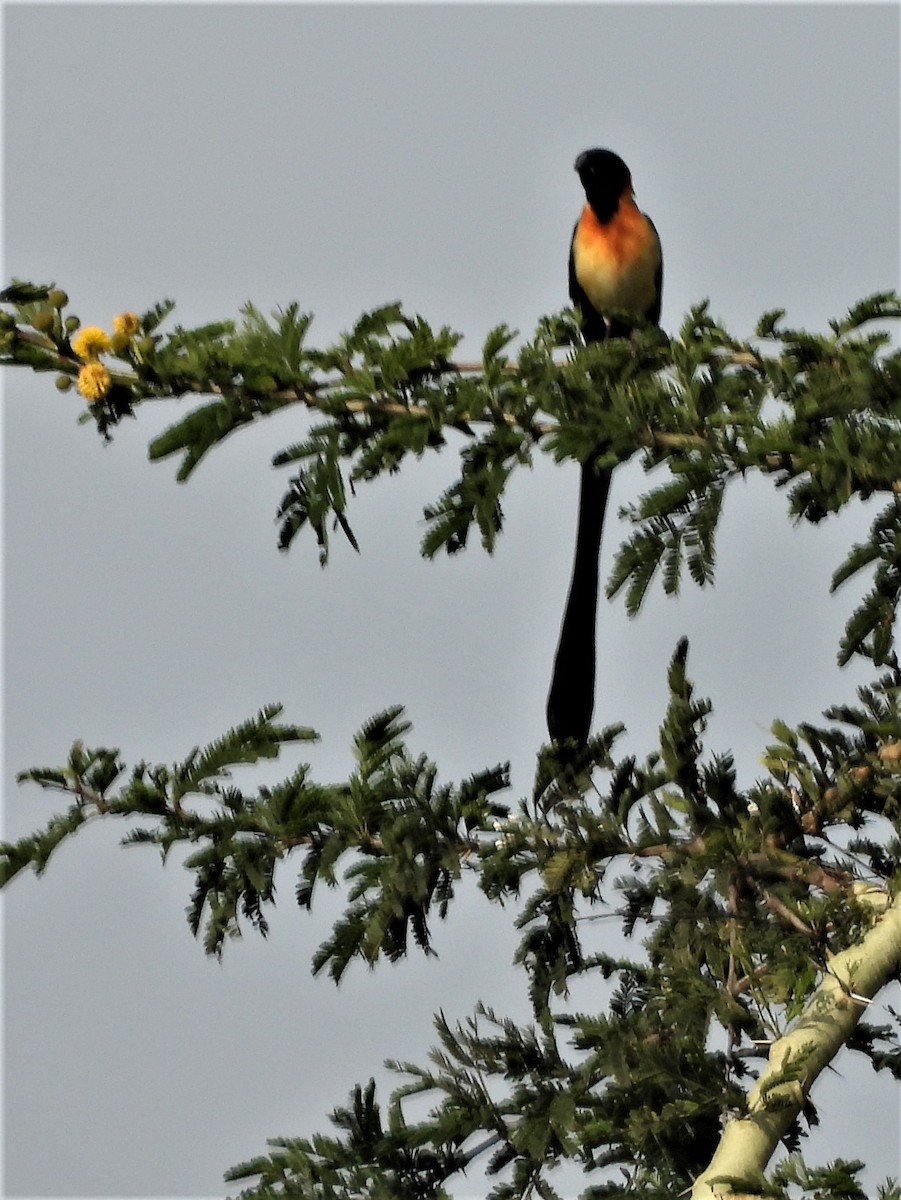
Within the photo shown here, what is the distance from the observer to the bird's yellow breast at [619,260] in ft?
19.1

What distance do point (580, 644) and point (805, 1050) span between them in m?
1.67

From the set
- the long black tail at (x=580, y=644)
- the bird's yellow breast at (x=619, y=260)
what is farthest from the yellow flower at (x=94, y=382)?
the bird's yellow breast at (x=619, y=260)

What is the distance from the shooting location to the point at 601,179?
5859mm

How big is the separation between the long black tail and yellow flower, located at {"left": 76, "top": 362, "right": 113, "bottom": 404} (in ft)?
4.52

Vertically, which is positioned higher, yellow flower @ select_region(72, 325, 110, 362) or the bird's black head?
the bird's black head

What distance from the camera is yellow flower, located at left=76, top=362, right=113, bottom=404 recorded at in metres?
2.83

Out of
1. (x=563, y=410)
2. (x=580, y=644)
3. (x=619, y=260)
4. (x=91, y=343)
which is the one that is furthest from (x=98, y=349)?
(x=619, y=260)

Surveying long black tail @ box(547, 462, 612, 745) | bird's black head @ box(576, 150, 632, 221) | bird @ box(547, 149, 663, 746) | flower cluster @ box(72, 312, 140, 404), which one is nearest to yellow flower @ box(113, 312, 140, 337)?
flower cluster @ box(72, 312, 140, 404)

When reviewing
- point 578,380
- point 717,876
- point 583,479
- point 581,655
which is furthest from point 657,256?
point 717,876

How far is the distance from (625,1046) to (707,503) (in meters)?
1.04

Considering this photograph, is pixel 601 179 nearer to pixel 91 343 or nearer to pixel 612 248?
pixel 612 248

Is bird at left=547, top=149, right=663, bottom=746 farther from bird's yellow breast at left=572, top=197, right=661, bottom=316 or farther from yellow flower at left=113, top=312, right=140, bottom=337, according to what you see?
yellow flower at left=113, top=312, right=140, bottom=337

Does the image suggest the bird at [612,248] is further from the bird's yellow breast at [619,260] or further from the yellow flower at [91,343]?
the yellow flower at [91,343]

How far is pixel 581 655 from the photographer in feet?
13.6
